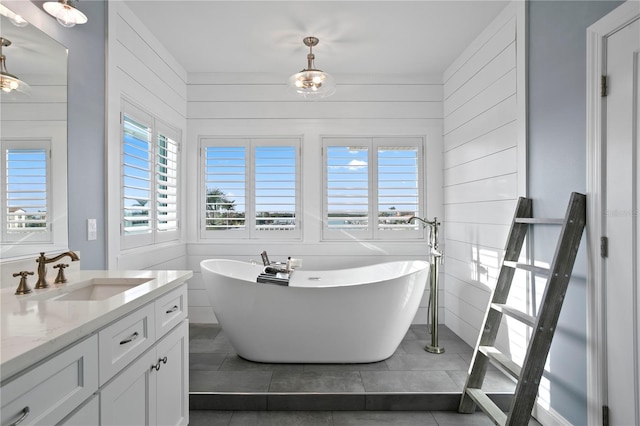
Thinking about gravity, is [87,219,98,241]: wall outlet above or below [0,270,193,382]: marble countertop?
above

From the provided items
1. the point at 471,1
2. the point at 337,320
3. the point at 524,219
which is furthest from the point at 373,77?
the point at 337,320

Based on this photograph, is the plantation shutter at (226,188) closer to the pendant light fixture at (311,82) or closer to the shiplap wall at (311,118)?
the shiplap wall at (311,118)

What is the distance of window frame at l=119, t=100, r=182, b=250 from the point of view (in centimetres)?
255

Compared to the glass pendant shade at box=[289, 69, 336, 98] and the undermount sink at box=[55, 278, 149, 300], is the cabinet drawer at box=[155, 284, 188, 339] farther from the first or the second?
the glass pendant shade at box=[289, 69, 336, 98]

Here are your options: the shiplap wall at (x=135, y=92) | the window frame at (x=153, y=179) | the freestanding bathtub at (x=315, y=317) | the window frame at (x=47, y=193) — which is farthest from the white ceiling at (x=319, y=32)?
the freestanding bathtub at (x=315, y=317)

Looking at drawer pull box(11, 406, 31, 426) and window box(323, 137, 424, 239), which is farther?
window box(323, 137, 424, 239)

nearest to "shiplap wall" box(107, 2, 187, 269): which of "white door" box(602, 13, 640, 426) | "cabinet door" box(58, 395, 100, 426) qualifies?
"cabinet door" box(58, 395, 100, 426)

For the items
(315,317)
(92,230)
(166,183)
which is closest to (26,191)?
(92,230)

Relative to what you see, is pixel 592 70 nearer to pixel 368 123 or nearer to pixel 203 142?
pixel 368 123

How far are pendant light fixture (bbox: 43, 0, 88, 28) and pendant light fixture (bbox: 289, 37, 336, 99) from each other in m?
1.51

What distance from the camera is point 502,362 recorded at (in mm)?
2010

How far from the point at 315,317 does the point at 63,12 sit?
2299 mm

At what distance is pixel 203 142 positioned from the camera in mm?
3785

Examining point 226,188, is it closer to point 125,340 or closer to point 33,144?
point 33,144
